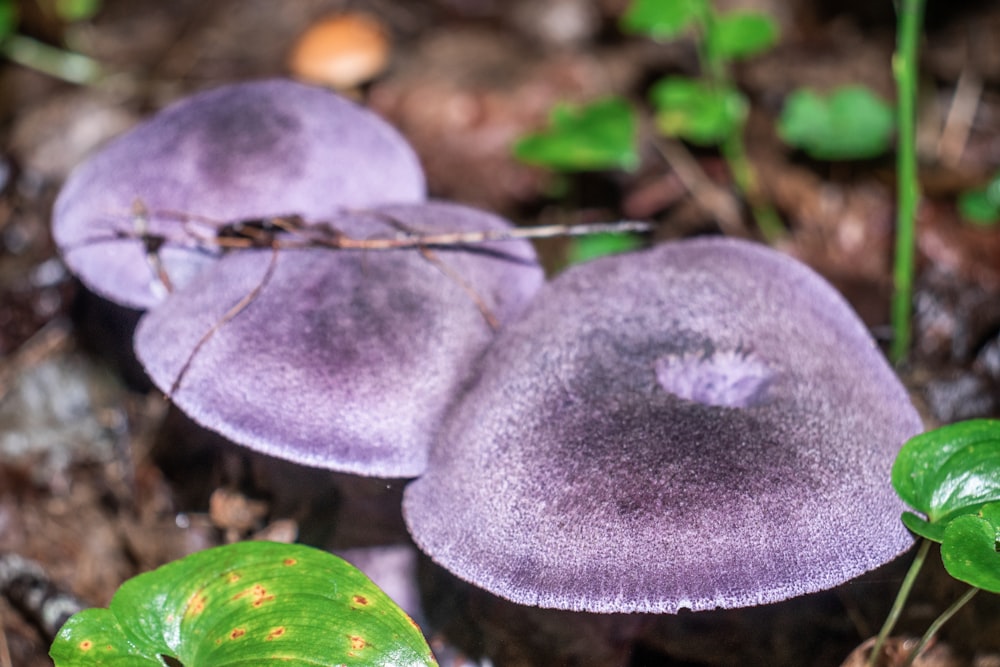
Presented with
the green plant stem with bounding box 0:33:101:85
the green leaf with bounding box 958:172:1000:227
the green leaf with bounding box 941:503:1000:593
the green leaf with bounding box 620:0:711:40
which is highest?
the green leaf with bounding box 620:0:711:40

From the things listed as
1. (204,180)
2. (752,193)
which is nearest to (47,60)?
(204,180)

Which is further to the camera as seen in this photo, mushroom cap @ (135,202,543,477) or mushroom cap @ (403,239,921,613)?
mushroom cap @ (135,202,543,477)

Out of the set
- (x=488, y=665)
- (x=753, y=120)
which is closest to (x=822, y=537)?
(x=488, y=665)

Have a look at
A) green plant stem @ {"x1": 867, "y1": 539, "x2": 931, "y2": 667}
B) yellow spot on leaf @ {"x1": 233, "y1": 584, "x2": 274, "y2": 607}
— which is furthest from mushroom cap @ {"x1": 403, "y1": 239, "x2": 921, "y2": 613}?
yellow spot on leaf @ {"x1": 233, "y1": 584, "x2": 274, "y2": 607}

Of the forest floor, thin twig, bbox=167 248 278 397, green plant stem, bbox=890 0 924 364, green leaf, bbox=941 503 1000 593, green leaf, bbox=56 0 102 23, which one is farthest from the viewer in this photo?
green leaf, bbox=56 0 102 23

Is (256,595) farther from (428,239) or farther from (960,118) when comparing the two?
(960,118)

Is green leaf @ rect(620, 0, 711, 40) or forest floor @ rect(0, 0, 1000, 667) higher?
green leaf @ rect(620, 0, 711, 40)

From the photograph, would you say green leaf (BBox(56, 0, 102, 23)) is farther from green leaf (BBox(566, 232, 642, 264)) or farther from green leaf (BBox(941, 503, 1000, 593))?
green leaf (BBox(941, 503, 1000, 593))

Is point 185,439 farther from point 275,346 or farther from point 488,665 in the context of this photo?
point 488,665
